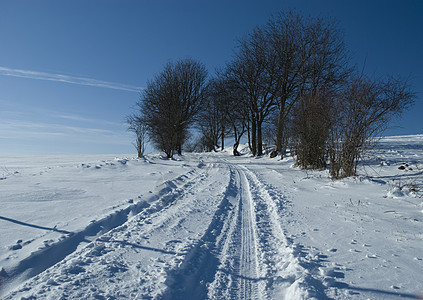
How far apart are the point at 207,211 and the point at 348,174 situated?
571 cm

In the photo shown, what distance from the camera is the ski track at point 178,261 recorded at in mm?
2258

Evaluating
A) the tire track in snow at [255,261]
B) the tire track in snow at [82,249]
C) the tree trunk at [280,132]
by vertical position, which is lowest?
the tire track in snow at [255,261]

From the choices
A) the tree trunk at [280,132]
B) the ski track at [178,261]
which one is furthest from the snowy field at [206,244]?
the tree trunk at [280,132]

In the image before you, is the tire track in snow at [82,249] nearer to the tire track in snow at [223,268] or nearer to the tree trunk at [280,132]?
the tire track in snow at [223,268]

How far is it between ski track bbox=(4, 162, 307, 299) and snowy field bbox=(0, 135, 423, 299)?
0.04 feet

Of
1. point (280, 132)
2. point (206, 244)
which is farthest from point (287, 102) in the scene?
point (206, 244)

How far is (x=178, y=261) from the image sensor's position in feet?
9.09

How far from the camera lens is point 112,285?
7.55 feet

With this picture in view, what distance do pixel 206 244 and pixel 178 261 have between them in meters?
0.60

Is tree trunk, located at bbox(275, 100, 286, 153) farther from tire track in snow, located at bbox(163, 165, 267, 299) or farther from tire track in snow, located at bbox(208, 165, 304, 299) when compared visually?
tire track in snow, located at bbox(163, 165, 267, 299)

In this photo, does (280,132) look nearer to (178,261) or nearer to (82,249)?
(178,261)

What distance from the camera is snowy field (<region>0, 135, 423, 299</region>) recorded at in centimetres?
232

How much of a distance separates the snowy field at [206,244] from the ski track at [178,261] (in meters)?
0.01

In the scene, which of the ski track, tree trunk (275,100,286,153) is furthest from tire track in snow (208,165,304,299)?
tree trunk (275,100,286,153)
